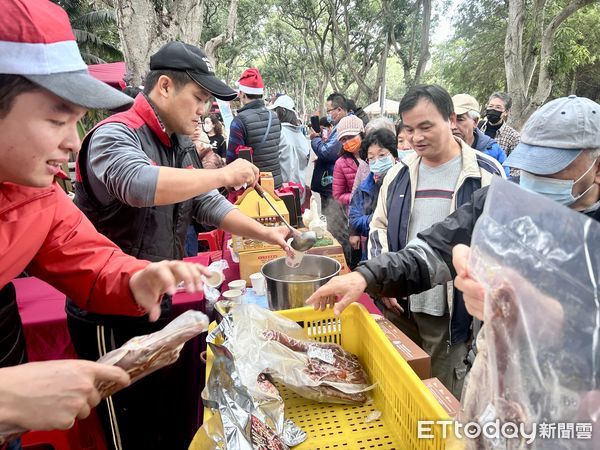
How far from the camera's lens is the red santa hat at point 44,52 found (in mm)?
856

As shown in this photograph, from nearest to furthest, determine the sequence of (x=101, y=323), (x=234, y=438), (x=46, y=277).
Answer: (x=234, y=438) < (x=46, y=277) < (x=101, y=323)

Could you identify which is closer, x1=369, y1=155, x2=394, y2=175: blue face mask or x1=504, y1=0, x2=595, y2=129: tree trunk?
x1=369, y1=155, x2=394, y2=175: blue face mask

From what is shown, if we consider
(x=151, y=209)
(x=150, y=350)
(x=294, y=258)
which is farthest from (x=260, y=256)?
(x=150, y=350)

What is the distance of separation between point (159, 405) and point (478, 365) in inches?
65.3

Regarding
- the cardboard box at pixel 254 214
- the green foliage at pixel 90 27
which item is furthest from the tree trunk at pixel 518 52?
the green foliage at pixel 90 27

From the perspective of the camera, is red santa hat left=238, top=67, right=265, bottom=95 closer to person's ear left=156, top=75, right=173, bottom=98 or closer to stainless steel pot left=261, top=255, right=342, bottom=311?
person's ear left=156, top=75, right=173, bottom=98

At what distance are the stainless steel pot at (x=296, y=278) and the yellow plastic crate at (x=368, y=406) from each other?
146 millimetres

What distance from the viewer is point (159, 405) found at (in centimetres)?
194

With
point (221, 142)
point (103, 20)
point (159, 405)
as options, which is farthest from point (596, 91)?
point (159, 405)

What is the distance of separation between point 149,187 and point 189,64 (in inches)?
24.1

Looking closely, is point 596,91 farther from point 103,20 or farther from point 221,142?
point 103,20

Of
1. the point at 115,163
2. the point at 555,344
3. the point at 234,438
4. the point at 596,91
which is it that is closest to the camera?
the point at 555,344

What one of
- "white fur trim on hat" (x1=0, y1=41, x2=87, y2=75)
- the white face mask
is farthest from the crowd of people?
the white face mask

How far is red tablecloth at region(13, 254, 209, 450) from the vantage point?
2087mm
